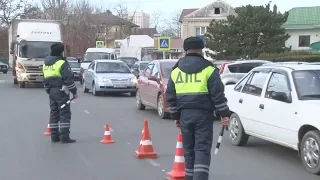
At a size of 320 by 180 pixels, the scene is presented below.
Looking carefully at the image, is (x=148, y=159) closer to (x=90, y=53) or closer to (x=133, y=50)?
(x=90, y=53)

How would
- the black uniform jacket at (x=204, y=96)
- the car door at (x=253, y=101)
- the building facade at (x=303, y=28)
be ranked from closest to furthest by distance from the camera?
the black uniform jacket at (x=204, y=96)
the car door at (x=253, y=101)
the building facade at (x=303, y=28)

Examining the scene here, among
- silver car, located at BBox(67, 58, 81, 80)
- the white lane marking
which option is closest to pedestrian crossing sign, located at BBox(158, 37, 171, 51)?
silver car, located at BBox(67, 58, 81, 80)

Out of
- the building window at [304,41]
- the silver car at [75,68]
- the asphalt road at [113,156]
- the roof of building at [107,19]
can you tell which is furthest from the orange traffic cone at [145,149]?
the roof of building at [107,19]

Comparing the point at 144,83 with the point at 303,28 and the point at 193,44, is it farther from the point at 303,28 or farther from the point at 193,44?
the point at 303,28

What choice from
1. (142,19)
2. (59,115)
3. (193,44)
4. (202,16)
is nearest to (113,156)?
(59,115)

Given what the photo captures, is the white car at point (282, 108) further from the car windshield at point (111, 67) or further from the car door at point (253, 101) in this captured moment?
the car windshield at point (111, 67)

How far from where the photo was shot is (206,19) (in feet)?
235

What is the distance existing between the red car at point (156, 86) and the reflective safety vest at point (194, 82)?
8130 millimetres

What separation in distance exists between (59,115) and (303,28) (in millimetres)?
55541

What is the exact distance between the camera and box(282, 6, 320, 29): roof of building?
6274 centimetres

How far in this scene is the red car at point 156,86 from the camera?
14.7 m

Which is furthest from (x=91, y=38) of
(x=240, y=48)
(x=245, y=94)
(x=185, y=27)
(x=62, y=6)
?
(x=245, y=94)

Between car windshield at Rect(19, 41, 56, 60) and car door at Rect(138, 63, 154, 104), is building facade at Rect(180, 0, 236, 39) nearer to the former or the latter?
car windshield at Rect(19, 41, 56, 60)

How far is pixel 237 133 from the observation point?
10.2 metres
